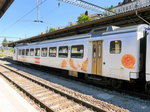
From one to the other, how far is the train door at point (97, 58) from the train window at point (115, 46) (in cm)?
76

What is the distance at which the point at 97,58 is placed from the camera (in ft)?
27.4

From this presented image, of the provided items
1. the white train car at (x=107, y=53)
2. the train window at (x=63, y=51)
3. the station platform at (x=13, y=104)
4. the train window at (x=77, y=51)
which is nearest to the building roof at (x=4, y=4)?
the station platform at (x=13, y=104)

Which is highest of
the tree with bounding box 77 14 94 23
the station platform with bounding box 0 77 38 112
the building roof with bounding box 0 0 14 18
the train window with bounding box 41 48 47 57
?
the tree with bounding box 77 14 94 23

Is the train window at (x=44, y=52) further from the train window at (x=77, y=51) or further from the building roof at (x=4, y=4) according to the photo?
the building roof at (x=4, y=4)

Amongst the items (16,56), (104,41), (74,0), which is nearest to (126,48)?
(104,41)

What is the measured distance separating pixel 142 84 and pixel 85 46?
387cm

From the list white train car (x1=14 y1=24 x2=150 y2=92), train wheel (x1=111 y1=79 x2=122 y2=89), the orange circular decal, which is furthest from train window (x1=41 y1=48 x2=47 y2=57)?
the orange circular decal

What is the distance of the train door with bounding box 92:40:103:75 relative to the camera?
26.9 ft

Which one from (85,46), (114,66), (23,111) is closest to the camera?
(23,111)

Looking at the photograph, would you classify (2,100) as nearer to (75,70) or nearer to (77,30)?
(75,70)

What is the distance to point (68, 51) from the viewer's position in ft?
34.8

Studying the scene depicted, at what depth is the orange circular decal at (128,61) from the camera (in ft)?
21.8

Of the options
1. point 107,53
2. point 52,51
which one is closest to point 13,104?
point 107,53

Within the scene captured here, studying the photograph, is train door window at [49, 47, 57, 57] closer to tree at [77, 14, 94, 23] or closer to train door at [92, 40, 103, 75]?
train door at [92, 40, 103, 75]
